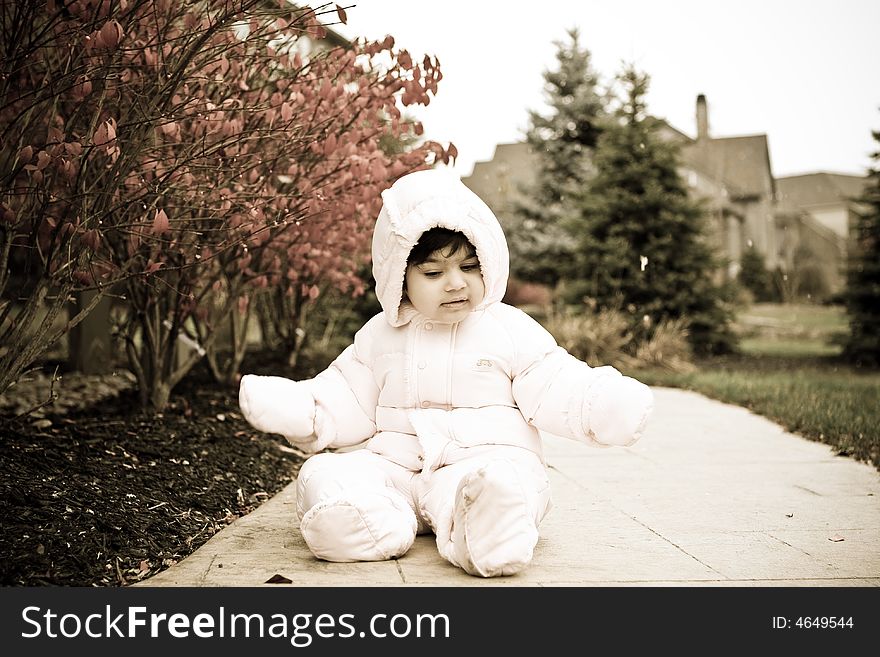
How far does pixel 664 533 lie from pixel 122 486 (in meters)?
1.97

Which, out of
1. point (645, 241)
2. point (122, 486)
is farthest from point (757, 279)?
point (122, 486)

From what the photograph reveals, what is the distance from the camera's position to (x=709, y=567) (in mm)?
2898

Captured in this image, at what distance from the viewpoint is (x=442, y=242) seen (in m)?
3.24

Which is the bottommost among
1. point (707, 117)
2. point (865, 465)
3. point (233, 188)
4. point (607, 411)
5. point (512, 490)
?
point (865, 465)

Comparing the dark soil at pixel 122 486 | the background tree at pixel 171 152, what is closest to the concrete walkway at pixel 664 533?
the dark soil at pixel 122 486

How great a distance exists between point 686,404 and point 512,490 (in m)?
4.88

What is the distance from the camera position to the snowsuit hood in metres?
3.21

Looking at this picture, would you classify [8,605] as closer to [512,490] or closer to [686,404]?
[512,490]

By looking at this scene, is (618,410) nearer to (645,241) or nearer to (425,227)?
(425,227)

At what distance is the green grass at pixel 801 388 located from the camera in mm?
5633

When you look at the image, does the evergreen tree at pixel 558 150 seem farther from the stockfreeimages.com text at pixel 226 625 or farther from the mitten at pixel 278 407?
the stockfreeimages.com text at pixel 226 625

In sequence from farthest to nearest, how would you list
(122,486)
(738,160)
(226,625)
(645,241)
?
(738,160) < (645,241) < (122,486) < (226,625)

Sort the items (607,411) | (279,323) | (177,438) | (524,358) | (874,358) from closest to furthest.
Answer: (607,411) → (524,358) → (177,438) → (279,323) → (874,358)

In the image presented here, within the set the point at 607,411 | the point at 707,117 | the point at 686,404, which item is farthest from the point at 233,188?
the point at 707,117
